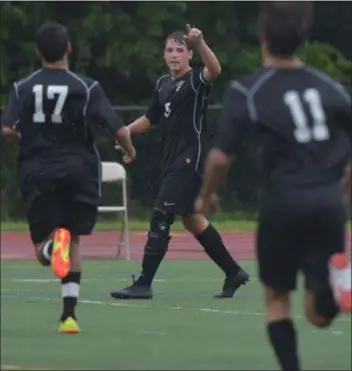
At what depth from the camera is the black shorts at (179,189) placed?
12914 millimetres

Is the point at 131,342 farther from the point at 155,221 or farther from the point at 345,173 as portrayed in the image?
the point at 345,173

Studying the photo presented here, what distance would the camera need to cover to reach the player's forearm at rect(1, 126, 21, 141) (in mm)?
12148

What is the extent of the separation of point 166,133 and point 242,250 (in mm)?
10824

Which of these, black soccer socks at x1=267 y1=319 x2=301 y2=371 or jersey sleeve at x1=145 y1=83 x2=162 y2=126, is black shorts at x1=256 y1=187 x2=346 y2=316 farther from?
jersey sleeve at x1=145 y1=83 x2=162 y2=126

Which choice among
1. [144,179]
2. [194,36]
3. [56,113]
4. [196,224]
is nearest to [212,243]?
[196,224]

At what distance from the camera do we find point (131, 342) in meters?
14.0

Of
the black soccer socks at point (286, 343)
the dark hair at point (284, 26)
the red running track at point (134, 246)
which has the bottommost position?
the red running track at point (134, 246)

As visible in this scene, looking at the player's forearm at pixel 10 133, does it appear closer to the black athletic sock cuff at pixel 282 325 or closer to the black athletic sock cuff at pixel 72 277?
the black athletic sock cuff at pixel 72 277

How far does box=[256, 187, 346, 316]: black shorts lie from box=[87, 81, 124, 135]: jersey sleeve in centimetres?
271

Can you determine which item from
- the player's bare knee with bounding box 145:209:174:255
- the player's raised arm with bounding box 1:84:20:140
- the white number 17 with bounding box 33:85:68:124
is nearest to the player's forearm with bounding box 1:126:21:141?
the player's raised arm with bounding box 1:84:20:140

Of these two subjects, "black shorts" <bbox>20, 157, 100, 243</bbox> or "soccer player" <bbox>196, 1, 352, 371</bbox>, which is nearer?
"soccer player" <bbox>196, 1, 352, 371</bbox>

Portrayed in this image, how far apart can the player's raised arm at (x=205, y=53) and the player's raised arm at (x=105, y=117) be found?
0.66 metres

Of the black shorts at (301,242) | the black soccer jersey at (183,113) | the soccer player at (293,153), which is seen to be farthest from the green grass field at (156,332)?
the soccer player at (293,153)

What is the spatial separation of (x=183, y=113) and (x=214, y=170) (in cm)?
367
